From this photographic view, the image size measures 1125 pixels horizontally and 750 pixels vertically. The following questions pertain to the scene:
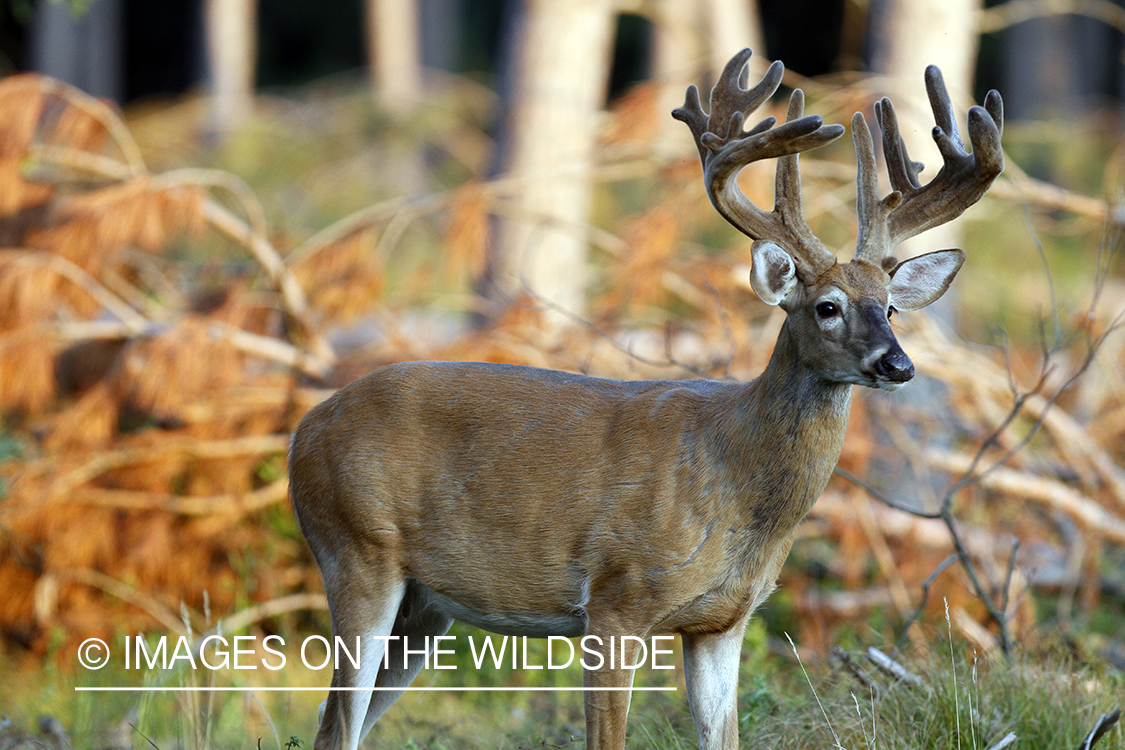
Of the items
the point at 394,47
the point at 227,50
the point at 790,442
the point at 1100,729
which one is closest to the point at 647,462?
the point at 790,442

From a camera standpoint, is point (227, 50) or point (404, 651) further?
point (227, 50)

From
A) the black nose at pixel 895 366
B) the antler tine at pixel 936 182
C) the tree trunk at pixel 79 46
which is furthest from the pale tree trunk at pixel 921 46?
the tree trunk at pixel 79 46

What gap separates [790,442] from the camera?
305cm

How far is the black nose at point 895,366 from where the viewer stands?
2746 mm

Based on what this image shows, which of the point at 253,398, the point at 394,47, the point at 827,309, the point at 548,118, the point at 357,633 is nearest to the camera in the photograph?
the point at 827,309

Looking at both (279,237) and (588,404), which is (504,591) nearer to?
(588,404)

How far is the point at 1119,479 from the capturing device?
638cm

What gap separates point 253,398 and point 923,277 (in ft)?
14.2

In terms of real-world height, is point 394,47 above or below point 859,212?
below

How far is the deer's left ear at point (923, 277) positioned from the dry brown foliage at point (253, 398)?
2.80 metres

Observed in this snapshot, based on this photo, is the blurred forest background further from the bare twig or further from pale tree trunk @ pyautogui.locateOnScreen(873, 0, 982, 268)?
the bare twig

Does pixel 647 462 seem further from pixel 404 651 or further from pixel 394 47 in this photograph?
pixel 394 47

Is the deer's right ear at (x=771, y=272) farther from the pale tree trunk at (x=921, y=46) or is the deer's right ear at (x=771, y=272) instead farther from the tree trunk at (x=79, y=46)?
the tree trunk at (x=79, y=46)

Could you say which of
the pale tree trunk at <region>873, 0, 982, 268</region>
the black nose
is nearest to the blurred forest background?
the pale tree trunk at <region>873, 0, 982, 268</region>
